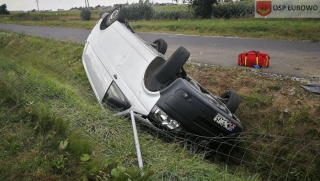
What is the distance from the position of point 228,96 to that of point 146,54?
1.63 m

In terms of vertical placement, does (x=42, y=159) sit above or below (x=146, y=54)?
below

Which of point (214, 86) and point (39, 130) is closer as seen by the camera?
point (39, 130)

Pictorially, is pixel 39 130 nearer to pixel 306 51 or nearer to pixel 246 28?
pixel 306 51

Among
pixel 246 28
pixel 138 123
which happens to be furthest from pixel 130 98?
pixel 246 28

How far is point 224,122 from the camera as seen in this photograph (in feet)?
13.1

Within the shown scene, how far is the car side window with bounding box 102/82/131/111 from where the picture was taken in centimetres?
438

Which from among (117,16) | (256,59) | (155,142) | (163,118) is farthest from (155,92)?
(256,59)

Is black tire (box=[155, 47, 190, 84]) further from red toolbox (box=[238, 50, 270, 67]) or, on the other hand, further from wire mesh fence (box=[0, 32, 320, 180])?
red toolbox (box=[238, 50, 270, 67])

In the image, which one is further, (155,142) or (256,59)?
(256,59)

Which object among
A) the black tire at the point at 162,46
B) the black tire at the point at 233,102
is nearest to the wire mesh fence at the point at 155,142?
the black tire at the point at 233,102

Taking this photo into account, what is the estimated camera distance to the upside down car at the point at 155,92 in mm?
3938

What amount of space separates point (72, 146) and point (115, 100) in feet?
3.74

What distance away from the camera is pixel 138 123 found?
167 inches

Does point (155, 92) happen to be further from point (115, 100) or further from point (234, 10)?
point (234, 10)
